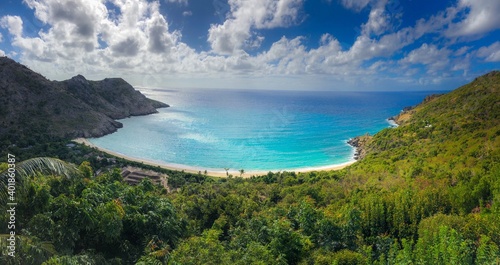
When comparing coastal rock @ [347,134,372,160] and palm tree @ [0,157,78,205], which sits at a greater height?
palm tree @ [0,157,78,205]

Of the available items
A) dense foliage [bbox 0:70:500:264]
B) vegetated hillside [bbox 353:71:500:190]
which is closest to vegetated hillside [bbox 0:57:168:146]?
dense foliage [bbox 0:70:500:264]

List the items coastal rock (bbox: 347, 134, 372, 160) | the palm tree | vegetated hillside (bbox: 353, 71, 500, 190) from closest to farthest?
the palm tree < vegetated hillside (bbox: 353, 71, 500, 190) < coastal rock (bbox: 347, 134, 372, 160)

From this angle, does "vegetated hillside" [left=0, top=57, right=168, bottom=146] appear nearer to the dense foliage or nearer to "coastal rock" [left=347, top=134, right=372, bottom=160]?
the dense foliage

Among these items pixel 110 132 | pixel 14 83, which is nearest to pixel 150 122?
pixel 110 132

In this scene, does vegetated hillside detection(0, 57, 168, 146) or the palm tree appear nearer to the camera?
the palm tree

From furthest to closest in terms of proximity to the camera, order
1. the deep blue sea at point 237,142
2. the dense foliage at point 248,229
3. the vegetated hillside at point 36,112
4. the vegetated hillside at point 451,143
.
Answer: the vegetated hillside at point 36,112
the deep blue sea at point 237,142
the vegetated hillside at point 451,143
the dense foliage at point 248,229

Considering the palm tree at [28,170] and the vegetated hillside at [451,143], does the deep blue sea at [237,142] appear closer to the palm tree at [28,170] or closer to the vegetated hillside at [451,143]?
the vegetated hillside at [451,143]

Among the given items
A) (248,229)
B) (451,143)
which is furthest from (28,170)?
(451,143)

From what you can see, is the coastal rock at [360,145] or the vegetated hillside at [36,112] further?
the vegetated hillside at [36,112]

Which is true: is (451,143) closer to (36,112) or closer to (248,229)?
(248,229)

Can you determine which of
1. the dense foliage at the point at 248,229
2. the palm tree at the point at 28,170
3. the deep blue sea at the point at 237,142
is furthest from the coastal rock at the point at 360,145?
the palm tree at the point at 28,170

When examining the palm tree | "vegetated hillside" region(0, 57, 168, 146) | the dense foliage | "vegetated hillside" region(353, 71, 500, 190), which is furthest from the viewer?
"vegetated hillside" region(0, 57, 168, 146)
